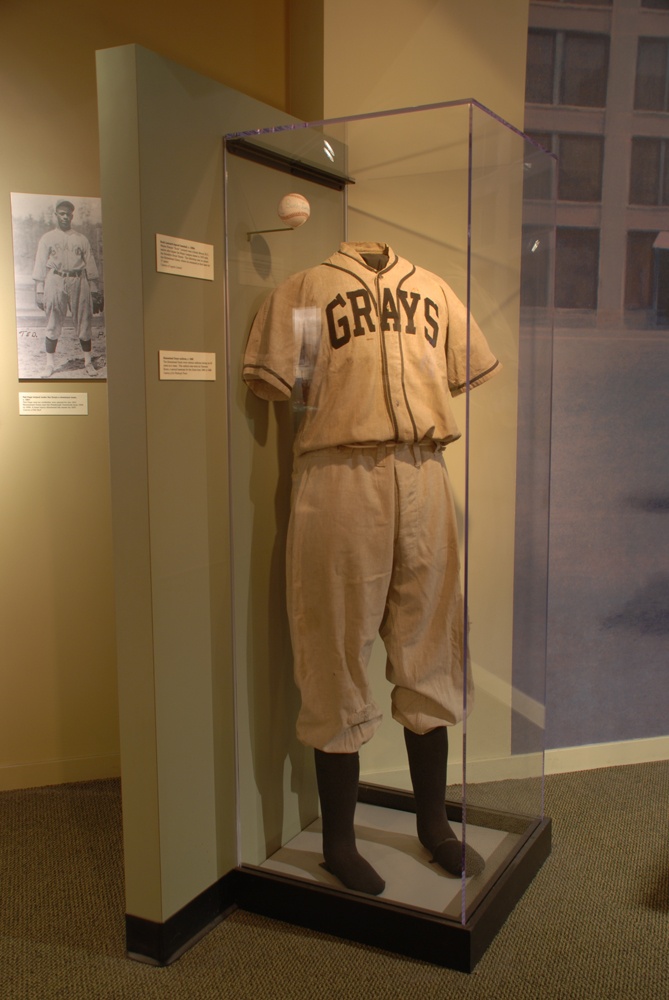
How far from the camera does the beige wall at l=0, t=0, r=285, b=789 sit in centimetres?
270

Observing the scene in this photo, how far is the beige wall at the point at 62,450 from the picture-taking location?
270cm

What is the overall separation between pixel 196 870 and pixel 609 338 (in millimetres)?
2062

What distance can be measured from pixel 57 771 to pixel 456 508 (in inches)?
69.7

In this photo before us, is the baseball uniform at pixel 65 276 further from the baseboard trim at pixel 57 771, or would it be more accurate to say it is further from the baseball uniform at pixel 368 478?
the baseboard trim at pixel 57 771

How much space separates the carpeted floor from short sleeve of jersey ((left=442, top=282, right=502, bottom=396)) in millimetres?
1311

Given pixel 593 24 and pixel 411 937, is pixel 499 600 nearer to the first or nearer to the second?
pixel 411 937

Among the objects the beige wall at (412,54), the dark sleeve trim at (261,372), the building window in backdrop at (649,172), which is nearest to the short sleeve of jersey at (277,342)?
the dark sleeve trim at (261,372)

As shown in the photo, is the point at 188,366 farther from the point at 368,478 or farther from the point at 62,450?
the point at 62,450

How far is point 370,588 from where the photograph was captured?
6.50 ft

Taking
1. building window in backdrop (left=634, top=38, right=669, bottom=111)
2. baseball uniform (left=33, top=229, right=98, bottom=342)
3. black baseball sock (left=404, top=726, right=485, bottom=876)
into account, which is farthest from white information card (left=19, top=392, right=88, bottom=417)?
building window in backdrop (left=634, top=38, right=669, bottom=111)

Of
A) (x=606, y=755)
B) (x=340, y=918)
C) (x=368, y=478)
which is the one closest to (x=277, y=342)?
(x=368, y=478)

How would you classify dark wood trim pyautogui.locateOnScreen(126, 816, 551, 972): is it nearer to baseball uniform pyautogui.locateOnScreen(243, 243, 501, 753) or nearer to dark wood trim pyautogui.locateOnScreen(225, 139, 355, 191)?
baseball uniform pyautogui.locateOnScreen(243, 243, 501, 753)

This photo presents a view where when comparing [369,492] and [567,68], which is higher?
[567,68]

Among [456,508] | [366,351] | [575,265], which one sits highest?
[575,265]
